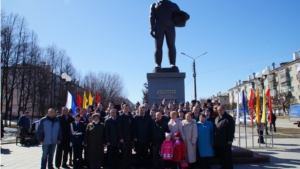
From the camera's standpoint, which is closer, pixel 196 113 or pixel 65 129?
pixel 65 129

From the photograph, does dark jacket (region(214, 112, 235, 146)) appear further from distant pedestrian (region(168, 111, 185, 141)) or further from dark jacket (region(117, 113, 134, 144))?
dark jacket (region(117, 113, 134, 144))

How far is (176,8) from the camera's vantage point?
11453 millimetres

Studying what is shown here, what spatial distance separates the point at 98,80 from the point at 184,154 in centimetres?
4132

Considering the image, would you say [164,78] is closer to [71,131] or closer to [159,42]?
[159,42]

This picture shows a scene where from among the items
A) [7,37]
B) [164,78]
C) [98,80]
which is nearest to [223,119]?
[164,78]

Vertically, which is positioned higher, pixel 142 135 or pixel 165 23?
pixel 165 23

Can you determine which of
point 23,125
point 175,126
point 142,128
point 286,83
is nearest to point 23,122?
point 23,125

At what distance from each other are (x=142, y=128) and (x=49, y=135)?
262cm

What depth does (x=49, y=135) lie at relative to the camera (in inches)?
265

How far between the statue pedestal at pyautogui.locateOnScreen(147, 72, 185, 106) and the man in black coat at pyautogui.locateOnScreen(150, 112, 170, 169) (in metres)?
3.73

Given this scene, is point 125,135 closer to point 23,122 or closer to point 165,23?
point 165,23

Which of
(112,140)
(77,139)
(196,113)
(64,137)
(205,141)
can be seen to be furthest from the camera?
(196,113)

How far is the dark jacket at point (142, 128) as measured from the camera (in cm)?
693

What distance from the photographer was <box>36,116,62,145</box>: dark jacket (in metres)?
6.69
